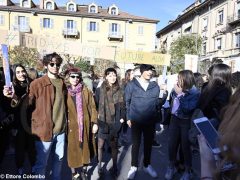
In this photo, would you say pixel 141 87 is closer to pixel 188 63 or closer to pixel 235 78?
pixel 235 78

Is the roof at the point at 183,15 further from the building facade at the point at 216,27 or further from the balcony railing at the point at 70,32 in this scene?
the balcony railing at the point at 70,32

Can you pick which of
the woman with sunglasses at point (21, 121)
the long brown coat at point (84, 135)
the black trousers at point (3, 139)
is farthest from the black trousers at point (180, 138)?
the black trousers at point (3, 139)

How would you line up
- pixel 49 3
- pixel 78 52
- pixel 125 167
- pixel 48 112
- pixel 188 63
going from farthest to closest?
pixel 49 3
pixel 188 63
pixel 78 52
pixel 125 167
pixel 48 112

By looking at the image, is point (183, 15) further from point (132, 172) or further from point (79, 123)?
point (79, 123)

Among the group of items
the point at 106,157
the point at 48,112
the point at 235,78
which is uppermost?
the point at 235,78

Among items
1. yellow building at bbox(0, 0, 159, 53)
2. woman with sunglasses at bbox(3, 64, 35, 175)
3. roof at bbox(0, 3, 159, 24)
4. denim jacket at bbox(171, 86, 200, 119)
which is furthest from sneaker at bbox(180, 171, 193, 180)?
roof at bbox(0, 3, 159, 24)

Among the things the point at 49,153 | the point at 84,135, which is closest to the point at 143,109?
the point at 84,135

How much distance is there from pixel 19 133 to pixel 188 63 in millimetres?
4864

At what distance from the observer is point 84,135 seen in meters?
4.99

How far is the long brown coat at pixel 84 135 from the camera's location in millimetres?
4824

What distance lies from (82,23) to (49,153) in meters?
48.1

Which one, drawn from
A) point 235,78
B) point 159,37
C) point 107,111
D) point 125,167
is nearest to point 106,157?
point 125,167

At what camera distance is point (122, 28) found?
52125 mm

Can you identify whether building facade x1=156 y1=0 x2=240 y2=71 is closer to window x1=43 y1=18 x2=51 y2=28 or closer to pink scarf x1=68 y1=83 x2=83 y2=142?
window x1=43 y1=18 x2=51 y2=28
